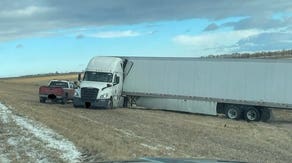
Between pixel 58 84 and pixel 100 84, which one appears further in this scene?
pixel 58 84

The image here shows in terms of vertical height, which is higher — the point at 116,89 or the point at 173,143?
the point at 116,89

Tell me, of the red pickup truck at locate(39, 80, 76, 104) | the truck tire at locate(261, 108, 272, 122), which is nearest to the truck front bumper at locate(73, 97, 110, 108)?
the red pickup truck at locate(39, 80, 76, 104)

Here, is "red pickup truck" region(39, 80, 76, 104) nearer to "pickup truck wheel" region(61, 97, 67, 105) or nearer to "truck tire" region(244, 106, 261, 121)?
"pickup truck wheel" region(61, 97, 67, 105)

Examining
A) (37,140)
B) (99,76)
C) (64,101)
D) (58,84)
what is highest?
(99,76)

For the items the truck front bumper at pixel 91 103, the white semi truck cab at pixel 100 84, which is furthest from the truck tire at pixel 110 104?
the truck front bumper at pixel 91 103

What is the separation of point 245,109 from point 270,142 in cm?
1303

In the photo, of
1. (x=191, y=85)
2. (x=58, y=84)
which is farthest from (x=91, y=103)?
(x=58, y=84)

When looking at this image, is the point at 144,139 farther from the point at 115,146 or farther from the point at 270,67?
the point at 270,67

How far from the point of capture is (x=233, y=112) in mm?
32812

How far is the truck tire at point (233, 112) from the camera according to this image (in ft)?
107

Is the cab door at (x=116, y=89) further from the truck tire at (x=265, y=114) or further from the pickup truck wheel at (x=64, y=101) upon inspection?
the truck tire at (x=265, y=114)

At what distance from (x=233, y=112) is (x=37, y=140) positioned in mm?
20639

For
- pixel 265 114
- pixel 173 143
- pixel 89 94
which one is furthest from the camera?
pixel 89 94

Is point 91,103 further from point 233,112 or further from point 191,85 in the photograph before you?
point 233,112
